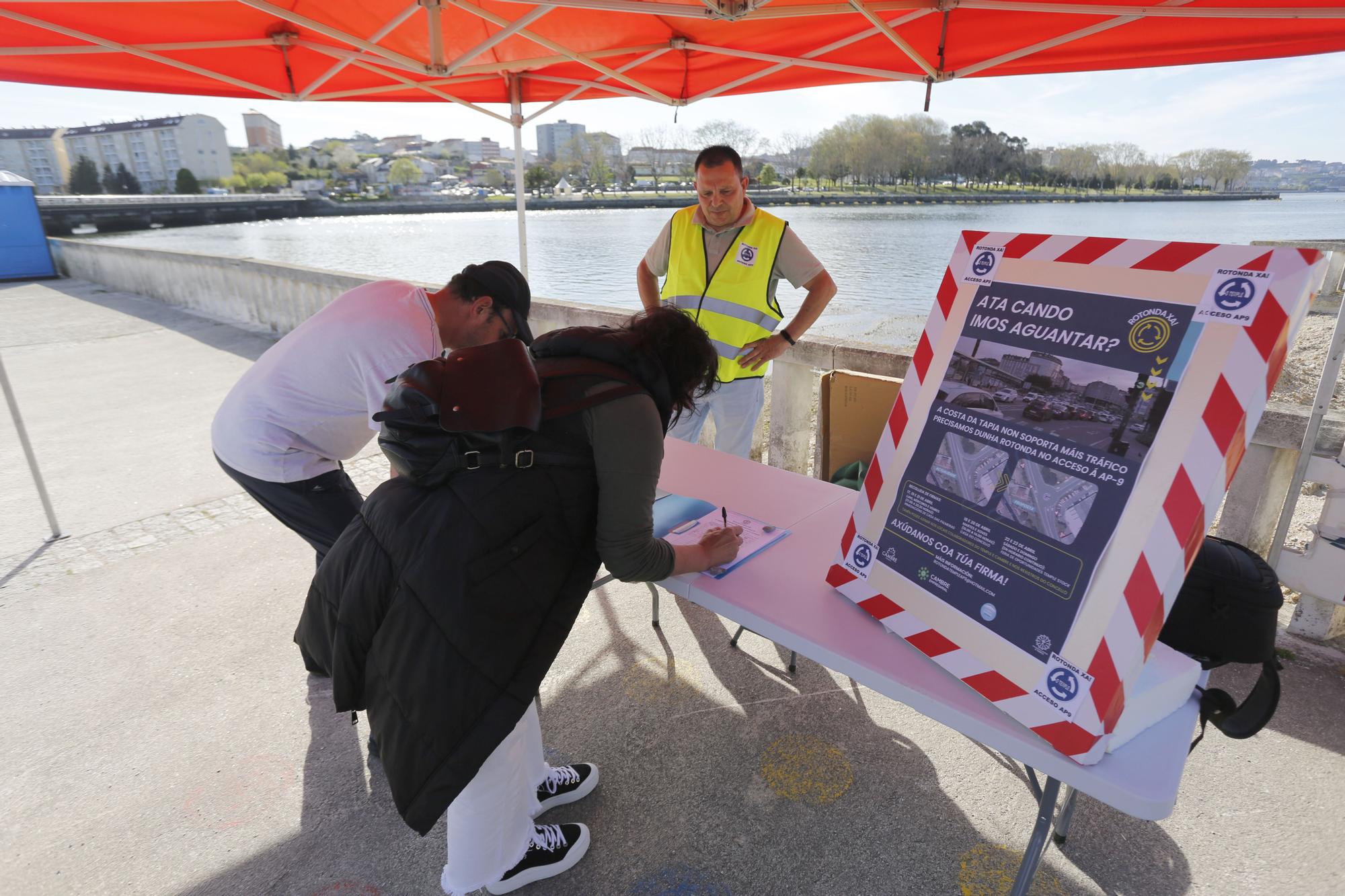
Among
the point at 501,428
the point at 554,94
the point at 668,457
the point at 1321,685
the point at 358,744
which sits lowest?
the point at 358,744

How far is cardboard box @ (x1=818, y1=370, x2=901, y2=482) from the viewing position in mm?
3340

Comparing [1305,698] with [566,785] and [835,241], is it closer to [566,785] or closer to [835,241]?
[566,785]

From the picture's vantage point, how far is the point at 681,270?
3.46m

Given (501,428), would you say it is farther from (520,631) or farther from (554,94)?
(554,94)

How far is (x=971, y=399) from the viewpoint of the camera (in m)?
1.45

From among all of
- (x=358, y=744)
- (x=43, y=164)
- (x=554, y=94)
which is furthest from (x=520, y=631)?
(x=43, y=164)

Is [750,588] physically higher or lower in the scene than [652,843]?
higher

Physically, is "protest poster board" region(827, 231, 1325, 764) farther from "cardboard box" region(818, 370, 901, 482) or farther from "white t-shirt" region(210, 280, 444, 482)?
"cardboard box" region(818, 370, 901, 482)

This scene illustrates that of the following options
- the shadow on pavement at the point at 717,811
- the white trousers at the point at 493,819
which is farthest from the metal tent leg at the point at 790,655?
the white trousers at the point at 493,819

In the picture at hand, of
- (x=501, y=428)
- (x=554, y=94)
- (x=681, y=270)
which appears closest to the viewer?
(x=501, y=428)

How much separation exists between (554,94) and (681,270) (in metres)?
2.52

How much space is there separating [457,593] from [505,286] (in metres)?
1.01

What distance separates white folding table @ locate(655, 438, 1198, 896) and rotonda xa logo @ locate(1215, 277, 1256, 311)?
771mm

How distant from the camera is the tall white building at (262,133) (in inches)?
3831
